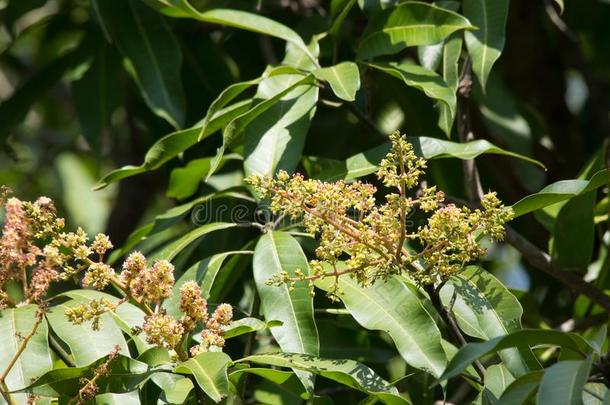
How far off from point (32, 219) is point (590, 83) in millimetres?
1847

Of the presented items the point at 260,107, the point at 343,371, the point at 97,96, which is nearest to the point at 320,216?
the point at 343,371

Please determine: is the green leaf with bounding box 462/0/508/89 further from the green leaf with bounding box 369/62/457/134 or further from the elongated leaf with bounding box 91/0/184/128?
the elongated leaf with bounding box 91/0/184/128

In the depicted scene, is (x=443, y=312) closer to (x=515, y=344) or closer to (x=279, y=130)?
(x=515, y=344)

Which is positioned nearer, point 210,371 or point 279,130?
point 210,371

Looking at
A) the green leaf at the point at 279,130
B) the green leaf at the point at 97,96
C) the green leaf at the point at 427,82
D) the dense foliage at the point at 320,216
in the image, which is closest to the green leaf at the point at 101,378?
the dense foliage at the point at 320,216

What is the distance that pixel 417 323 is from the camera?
1.30m

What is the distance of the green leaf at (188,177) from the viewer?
6.18 ft

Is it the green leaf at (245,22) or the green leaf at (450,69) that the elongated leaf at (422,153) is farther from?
the green leaf at (245,22)

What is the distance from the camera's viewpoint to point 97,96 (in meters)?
2.24

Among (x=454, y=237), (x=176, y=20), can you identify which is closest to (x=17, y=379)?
(x=454, y=237)

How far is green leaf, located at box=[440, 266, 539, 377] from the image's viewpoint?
1.31 meters

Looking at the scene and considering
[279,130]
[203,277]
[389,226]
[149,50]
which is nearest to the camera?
[389,226]

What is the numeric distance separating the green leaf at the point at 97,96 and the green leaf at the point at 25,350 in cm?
92

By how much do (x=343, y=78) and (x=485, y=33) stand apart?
269 millimetres
